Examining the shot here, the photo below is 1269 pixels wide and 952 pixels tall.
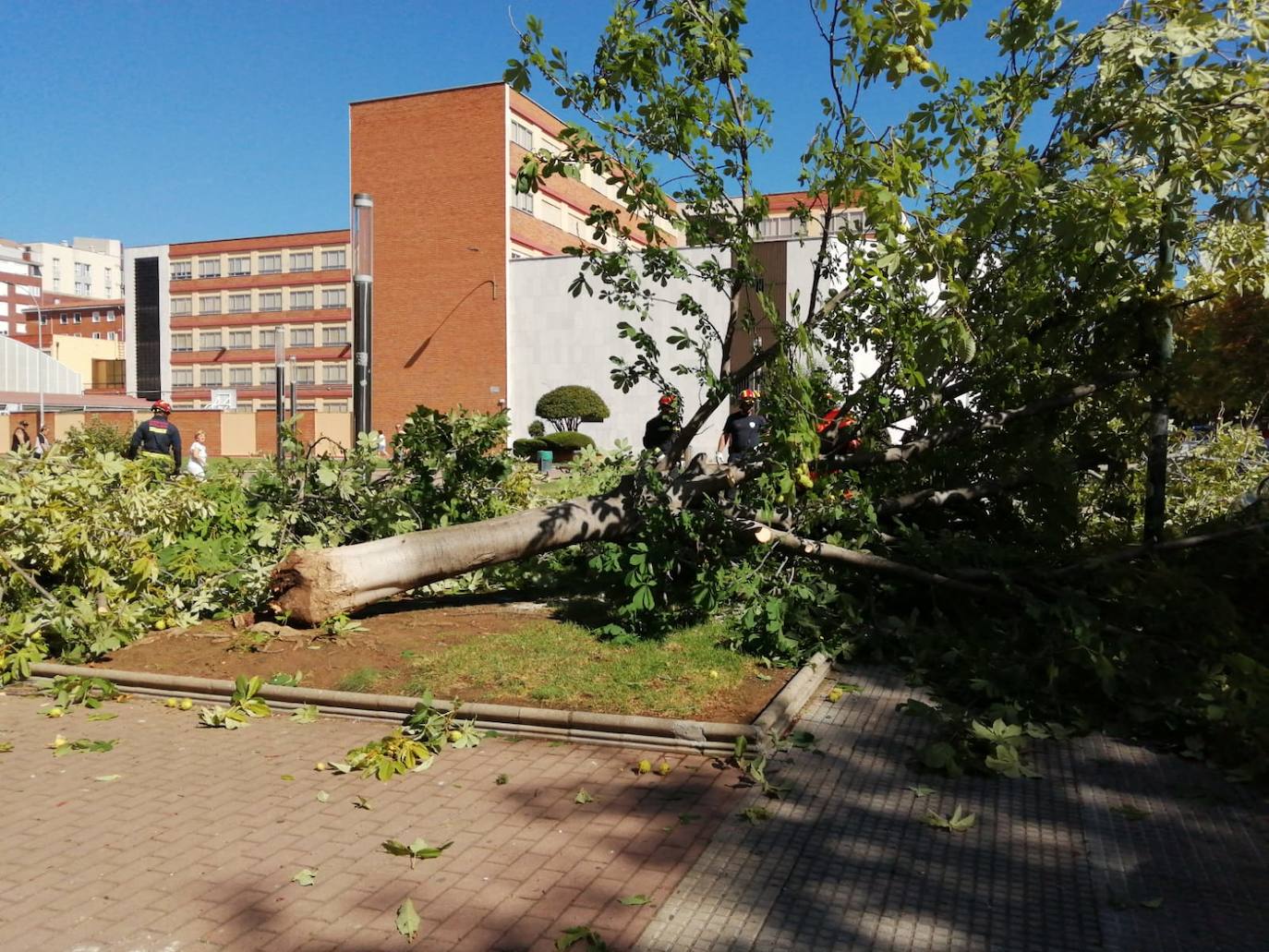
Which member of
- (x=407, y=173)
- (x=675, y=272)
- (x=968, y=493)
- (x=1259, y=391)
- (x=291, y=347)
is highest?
(x=407, y=173)

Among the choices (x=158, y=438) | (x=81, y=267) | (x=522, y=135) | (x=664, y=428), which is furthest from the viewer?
(x=81, y=267)

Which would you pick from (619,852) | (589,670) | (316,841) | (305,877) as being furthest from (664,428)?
(305,877)

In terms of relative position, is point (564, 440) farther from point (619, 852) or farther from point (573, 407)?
point (619, 852)

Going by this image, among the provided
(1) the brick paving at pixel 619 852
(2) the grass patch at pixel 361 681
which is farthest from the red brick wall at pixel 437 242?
(1) the brick paving at pixel 619 852

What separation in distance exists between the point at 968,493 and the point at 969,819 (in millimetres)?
4196

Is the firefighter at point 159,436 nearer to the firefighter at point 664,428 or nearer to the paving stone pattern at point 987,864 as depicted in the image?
the firefighter at point 664,428

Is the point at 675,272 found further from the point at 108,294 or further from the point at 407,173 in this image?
the point at 108,294

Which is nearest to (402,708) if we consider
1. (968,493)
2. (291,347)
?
(968,493)

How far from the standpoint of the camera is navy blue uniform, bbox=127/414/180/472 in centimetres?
1204

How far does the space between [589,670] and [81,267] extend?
15725 cm

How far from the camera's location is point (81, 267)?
5482 inches

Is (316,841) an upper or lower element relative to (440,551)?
lower

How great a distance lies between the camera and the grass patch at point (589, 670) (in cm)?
567

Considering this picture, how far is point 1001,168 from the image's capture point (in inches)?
252
